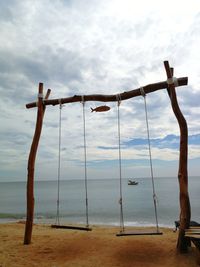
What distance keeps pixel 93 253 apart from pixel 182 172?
8.01 ft

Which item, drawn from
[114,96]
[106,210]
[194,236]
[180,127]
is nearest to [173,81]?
[180,127]

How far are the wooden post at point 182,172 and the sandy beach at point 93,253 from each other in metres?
0.35

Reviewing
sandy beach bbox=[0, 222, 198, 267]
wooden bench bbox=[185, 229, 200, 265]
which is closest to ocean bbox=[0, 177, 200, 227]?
sandy beach bbox=[0, 222, 198, 267]

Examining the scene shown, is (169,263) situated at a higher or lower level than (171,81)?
lower

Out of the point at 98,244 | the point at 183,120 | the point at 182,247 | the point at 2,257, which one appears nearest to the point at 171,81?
the point at 183,120

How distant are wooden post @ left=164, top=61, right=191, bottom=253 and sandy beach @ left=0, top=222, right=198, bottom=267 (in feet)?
1.13

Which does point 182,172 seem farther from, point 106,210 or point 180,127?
point 106,210

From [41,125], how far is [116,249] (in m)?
3.51

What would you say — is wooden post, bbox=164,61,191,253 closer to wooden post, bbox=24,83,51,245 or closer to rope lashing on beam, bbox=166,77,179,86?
rope lashing on beam, bbox=166,77,179,86

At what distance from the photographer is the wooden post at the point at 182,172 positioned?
225 inches

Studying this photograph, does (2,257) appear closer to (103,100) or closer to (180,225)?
(180,225)

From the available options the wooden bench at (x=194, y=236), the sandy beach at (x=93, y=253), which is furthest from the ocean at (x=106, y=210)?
the wooden bench at (x=194, y=236)

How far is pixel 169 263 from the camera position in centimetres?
532

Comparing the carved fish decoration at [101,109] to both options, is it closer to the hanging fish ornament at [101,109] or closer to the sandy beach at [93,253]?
the hanging fish ornament at [101,109]
